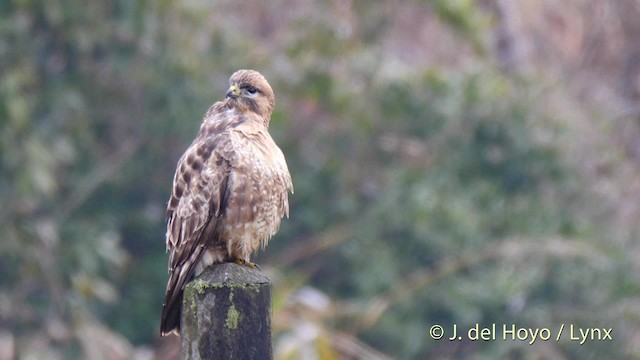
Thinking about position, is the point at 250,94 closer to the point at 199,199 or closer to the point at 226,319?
A: the point at 199,199

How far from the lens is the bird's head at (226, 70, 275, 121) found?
207 inches

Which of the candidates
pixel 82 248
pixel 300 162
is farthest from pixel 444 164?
pixel 82 248

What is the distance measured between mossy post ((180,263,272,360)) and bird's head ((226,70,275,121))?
166 centimetres

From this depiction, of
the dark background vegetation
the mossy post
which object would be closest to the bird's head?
the mossy post

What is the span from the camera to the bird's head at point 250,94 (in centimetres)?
526

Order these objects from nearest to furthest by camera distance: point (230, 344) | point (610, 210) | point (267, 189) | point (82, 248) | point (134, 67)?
1. point (230, 344)
2. point (267, 189)
3. point (82, 248)
4. point (134, 67)
5. point (610, 210)

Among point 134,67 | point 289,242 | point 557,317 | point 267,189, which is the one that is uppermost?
point 134,67

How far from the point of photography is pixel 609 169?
13.1 metres

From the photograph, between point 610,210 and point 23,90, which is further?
point 610,210

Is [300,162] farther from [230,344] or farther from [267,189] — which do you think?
[230,344]

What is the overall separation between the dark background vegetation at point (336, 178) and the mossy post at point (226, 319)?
22.4 feet

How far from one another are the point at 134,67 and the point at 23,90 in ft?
3.93

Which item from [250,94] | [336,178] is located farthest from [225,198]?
[336,178]

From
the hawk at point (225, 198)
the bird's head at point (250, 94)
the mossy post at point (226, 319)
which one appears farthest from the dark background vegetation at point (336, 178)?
the mossy post at point (226, 319)
